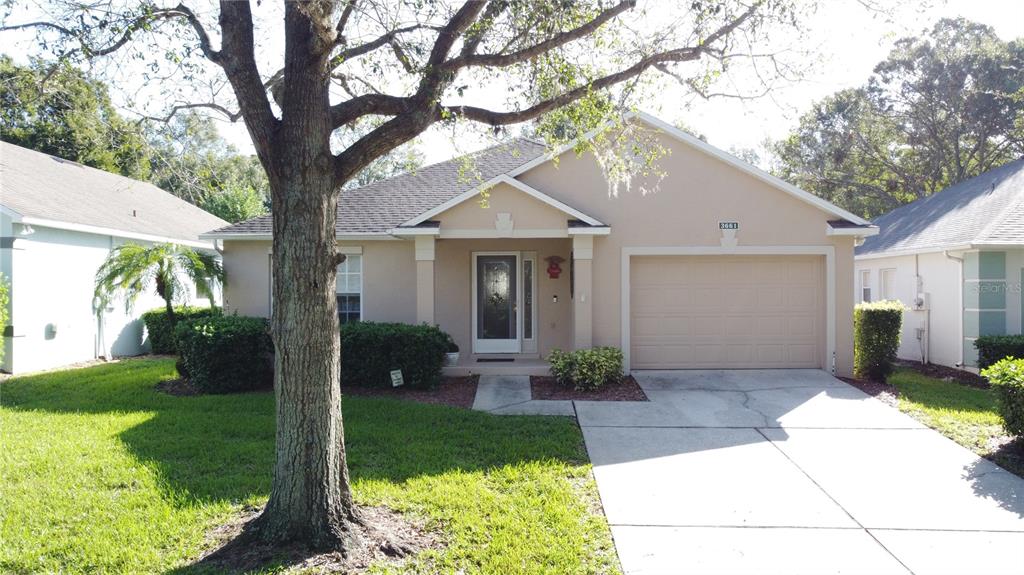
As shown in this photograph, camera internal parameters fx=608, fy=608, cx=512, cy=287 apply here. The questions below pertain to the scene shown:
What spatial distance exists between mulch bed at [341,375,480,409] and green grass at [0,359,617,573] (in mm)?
511

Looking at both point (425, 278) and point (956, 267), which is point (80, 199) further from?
point (956, 267)

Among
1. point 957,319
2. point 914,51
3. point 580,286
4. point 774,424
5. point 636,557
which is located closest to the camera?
point 636,557

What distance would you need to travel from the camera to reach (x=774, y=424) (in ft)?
26.5

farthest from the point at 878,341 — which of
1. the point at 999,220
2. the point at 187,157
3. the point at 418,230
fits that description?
the point at 187,157

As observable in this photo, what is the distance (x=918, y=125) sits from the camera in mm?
25297

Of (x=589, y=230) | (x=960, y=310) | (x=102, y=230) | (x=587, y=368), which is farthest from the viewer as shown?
(x=102, y=230)

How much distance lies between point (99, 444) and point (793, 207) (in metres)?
11.2

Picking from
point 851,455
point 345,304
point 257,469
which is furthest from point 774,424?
point 345,304

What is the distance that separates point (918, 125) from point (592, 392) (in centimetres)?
2351

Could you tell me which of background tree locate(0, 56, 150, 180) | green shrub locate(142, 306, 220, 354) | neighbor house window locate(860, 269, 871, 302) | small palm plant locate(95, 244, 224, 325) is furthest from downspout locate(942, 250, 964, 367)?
green shrub locate(142, 306, 220, 354)

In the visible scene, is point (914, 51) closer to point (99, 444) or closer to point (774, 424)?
point (774, 424)

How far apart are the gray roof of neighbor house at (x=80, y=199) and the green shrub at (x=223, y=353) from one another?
10.4 feet

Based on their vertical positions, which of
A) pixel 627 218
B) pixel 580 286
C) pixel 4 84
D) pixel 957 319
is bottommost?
pixel 957 319

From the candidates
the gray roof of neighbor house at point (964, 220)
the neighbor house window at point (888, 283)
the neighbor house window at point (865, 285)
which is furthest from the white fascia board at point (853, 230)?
the neighbor house window at point (865, 285)
